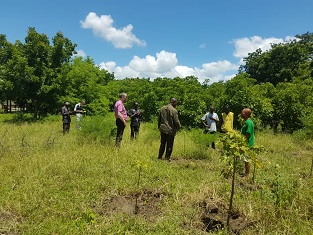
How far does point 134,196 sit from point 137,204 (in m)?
0.27

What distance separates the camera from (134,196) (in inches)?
200

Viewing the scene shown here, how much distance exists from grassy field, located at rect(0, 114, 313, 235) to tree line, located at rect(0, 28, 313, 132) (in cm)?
619

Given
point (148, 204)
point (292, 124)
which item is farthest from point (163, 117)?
point (292, 124)

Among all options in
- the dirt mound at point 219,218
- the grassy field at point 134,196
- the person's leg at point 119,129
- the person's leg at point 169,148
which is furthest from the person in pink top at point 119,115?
the dirt mound at point 219,218

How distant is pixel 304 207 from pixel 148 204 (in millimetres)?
2330

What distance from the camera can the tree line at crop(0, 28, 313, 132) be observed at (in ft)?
50.7

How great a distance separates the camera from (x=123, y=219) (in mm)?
4164

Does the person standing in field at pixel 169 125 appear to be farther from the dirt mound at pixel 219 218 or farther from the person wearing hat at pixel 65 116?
the person wearing hat at pixel 65 116

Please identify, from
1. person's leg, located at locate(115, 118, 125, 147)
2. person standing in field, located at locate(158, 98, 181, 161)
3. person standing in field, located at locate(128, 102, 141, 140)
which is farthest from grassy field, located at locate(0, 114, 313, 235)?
person standing in field, located at locate(128, 102, 141, 140)

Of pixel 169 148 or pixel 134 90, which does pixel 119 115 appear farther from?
pixel 134 90

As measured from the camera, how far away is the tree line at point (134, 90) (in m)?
15.5

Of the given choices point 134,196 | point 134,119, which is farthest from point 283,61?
point 134,196

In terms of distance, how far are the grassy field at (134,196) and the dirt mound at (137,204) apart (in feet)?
0.05

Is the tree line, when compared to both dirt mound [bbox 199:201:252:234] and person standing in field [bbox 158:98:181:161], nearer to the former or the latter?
person standing in field [bbox 158:98:181:161]
